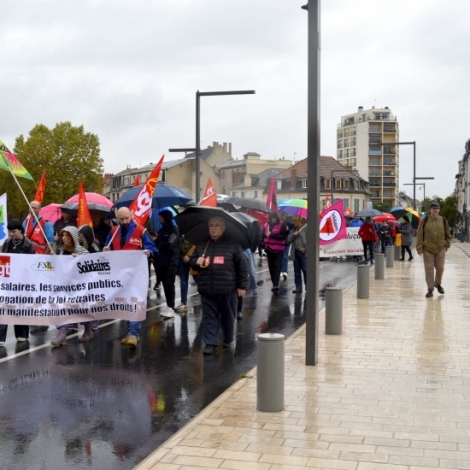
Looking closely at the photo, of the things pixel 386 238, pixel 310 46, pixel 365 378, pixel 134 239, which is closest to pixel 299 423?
pixel 365 378

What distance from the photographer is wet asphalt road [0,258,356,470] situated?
5.86 meters

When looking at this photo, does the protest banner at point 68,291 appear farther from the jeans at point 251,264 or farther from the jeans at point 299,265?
the jeans at point 299,265

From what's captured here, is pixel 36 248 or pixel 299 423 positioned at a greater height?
pixel 36 248

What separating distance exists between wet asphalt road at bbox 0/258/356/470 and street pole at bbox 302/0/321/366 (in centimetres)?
102

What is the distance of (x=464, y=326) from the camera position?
11.8 meters

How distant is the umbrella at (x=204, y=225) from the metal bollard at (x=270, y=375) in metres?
3.17

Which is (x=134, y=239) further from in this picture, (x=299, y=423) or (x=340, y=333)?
(x=299, y=423)

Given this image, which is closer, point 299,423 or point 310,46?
point 299,423

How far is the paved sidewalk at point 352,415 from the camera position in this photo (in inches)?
213

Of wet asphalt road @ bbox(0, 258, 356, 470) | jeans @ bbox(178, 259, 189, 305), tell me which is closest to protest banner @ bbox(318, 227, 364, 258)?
jeans @ bbox(178, 259, 189, 305)

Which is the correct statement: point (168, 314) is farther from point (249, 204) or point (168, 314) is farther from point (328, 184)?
point (328, 184)

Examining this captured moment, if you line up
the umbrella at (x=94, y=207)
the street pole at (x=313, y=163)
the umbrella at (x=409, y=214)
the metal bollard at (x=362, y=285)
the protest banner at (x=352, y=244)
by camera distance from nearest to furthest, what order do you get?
1. the street pole at (x=313, y=163)
2. the umbrella at (x=94, y=207)
3. the metal bollard at (x=362, y=285)
4. the protest banner at (x=352, y=244)
5. the umbrella at (x=409, y=214)

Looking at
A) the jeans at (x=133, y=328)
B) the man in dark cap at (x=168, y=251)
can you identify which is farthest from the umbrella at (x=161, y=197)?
the jeans at (x=133, y=328)

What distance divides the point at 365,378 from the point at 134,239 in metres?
4.00
